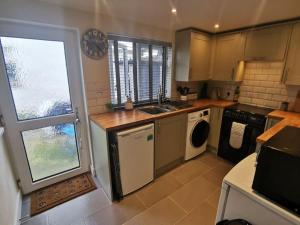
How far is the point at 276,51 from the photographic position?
2244 mm

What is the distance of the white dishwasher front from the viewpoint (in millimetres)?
1769

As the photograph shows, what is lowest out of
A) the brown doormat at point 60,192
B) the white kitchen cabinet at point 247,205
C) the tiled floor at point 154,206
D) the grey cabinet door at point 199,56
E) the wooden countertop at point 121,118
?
the tiled floor at point 154,206

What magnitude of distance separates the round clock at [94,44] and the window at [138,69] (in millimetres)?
120

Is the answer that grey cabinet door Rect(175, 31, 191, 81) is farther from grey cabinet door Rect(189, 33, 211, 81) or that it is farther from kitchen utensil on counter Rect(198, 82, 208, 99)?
kitchen utensil on counter Rect(198, 82, 208, 99)

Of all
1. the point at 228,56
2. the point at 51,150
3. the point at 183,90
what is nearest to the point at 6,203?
the point at 51,150

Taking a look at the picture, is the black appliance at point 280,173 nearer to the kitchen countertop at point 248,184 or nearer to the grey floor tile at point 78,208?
the kitchen countertop at point 248,184

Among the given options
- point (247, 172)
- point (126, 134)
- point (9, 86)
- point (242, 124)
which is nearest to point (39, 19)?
point (9, 86)

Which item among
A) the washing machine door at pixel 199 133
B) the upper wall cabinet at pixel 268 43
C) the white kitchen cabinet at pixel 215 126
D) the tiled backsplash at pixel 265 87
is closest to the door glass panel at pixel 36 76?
the washing machine door at pixel 199 133

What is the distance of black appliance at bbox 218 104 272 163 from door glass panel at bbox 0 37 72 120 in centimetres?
240

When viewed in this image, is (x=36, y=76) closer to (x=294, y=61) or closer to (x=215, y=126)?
(x=215, y=126)

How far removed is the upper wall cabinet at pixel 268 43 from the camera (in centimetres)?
217

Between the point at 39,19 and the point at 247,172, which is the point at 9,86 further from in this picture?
the point at 247,172

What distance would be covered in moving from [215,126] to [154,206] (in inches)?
65.0

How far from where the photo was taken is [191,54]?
262 centimetres
